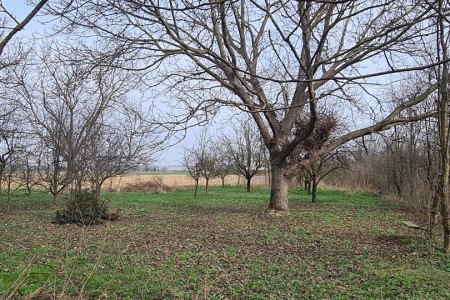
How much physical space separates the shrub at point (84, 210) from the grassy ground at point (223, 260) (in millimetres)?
493

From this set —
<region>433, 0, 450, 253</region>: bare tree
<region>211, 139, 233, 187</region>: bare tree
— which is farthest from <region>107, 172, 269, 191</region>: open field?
<region>433, 0, 450, 253</region>: bare tree

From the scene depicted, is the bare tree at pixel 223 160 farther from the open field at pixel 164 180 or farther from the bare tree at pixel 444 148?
the bare tree at pixel 444 148

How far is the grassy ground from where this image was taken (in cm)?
517

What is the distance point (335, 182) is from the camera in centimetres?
3481

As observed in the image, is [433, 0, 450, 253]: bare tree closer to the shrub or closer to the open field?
the shrub

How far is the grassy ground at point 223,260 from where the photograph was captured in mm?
A: 5172

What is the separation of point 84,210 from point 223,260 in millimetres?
5843

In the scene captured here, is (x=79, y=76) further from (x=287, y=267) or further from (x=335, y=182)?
(x=335, y=182)

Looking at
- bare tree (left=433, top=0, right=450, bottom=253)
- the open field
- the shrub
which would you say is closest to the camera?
bare tree (left=433, top=0, right=450, bottom=253)

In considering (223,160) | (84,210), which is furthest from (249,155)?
(84,210)

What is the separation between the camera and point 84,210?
37.9ft

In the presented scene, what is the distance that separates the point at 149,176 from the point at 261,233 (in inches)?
Answer: 848

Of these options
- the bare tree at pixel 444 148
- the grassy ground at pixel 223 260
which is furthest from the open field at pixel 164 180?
the bare tree at pixel 444 148

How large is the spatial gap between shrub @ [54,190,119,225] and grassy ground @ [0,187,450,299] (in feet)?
1.62
